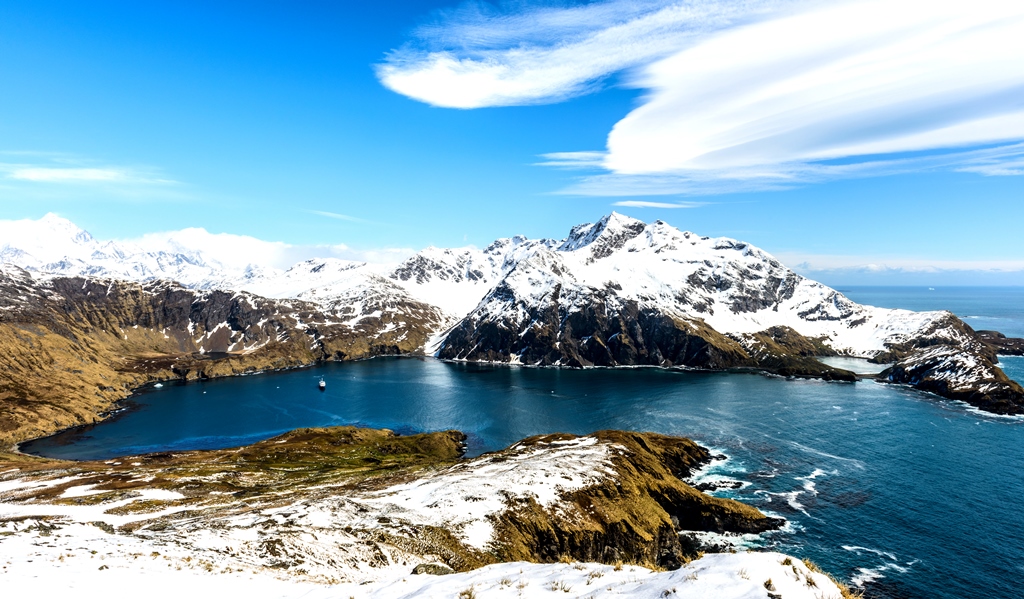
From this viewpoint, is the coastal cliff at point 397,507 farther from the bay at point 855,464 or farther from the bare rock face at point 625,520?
the bay at point 855,464

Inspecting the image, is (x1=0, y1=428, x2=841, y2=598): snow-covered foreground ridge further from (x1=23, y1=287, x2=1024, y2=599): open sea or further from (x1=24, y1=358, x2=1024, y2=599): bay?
(x1=24, y1=358, x2=1024, y2=599): bay

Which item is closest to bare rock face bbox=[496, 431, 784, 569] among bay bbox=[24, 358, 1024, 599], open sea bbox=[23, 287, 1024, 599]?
open sea bbox=[23, 287, 1024, 599]

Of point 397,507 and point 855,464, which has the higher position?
point 397,507

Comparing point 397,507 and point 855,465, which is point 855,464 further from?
point 397,507

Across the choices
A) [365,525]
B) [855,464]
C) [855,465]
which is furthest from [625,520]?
[855,464]

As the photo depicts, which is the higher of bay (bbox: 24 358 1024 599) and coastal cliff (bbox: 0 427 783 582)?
coastal cliff (bbox: 0 427 783 582)

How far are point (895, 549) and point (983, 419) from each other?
129 m

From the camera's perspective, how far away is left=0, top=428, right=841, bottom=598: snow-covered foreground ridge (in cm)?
2541

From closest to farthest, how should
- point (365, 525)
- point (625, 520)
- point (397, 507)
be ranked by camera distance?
point (365, 525)
point (397, 507)
point (625, 520)

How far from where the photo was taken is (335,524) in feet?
180

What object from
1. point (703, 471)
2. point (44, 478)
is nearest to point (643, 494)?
point (703, 471)

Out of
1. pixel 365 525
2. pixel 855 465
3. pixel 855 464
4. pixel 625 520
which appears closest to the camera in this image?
pixel 365 525

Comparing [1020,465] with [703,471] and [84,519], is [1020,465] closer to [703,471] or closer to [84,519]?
[703,471]

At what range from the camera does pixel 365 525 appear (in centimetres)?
5694
